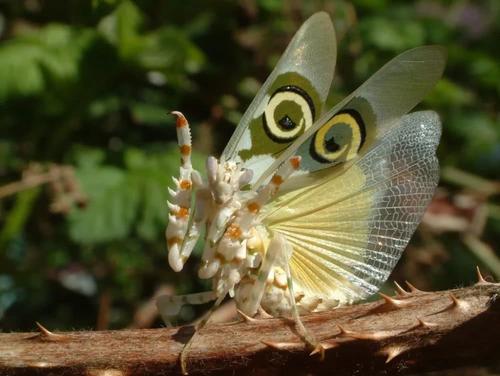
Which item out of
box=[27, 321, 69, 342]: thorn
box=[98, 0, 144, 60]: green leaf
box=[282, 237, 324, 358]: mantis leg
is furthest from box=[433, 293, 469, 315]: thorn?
box=[98, 0, 144, 60]: green leaf

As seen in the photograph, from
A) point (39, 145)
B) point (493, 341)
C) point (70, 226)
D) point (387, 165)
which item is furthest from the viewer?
point (39, 145)

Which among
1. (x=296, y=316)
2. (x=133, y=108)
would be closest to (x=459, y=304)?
(x=296, y=316)

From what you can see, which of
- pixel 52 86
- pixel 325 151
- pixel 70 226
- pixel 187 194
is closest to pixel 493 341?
pixel 325 151

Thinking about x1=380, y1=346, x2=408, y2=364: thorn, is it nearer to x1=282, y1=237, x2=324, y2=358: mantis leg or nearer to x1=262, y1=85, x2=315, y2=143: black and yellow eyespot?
x1=282, y1=237, x2=324, y2=358: mantis leg

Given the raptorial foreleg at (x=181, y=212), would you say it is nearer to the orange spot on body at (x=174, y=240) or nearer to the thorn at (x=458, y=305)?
the orange spot on body at (x=174, y=240)

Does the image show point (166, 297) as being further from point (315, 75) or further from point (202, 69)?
point (202, 69)

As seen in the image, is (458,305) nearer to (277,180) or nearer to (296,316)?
(296,316)

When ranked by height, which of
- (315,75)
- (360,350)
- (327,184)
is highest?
(315,75)
